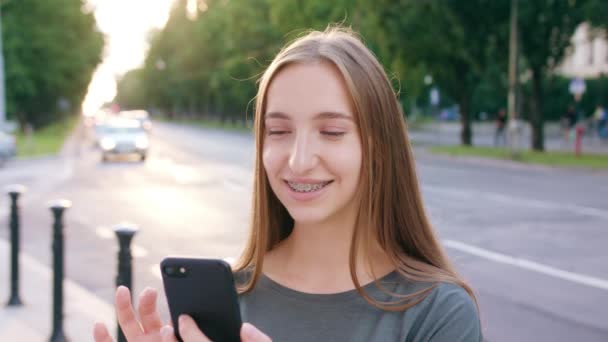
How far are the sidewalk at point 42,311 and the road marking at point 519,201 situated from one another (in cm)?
823

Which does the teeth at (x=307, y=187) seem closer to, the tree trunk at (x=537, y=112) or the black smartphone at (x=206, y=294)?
the black smartphone at (x=206, y=294)

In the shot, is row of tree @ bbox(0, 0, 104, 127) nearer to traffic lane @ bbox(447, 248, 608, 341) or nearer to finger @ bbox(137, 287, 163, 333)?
traffic lane @ bbox(447, 248, 608, 341)

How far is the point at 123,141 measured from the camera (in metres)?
29.1

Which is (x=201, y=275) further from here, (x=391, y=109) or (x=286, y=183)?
(x=391, y=109)

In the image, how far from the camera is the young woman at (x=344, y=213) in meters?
1.75

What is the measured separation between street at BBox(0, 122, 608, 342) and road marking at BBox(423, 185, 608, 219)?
0.02 m

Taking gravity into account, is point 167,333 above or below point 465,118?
below

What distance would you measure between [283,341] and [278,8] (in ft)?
150

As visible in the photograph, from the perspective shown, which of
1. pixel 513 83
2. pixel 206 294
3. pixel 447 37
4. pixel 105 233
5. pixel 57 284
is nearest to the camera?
pixel 206 294

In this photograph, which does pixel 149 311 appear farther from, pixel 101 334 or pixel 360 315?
pixel 360 315

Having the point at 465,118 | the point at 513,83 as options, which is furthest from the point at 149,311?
the point at 465,118

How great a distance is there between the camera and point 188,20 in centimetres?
9938

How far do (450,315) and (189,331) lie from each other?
1.79ft

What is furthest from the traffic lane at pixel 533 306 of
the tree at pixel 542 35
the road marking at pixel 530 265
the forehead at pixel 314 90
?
the tree at pixel 542 35
